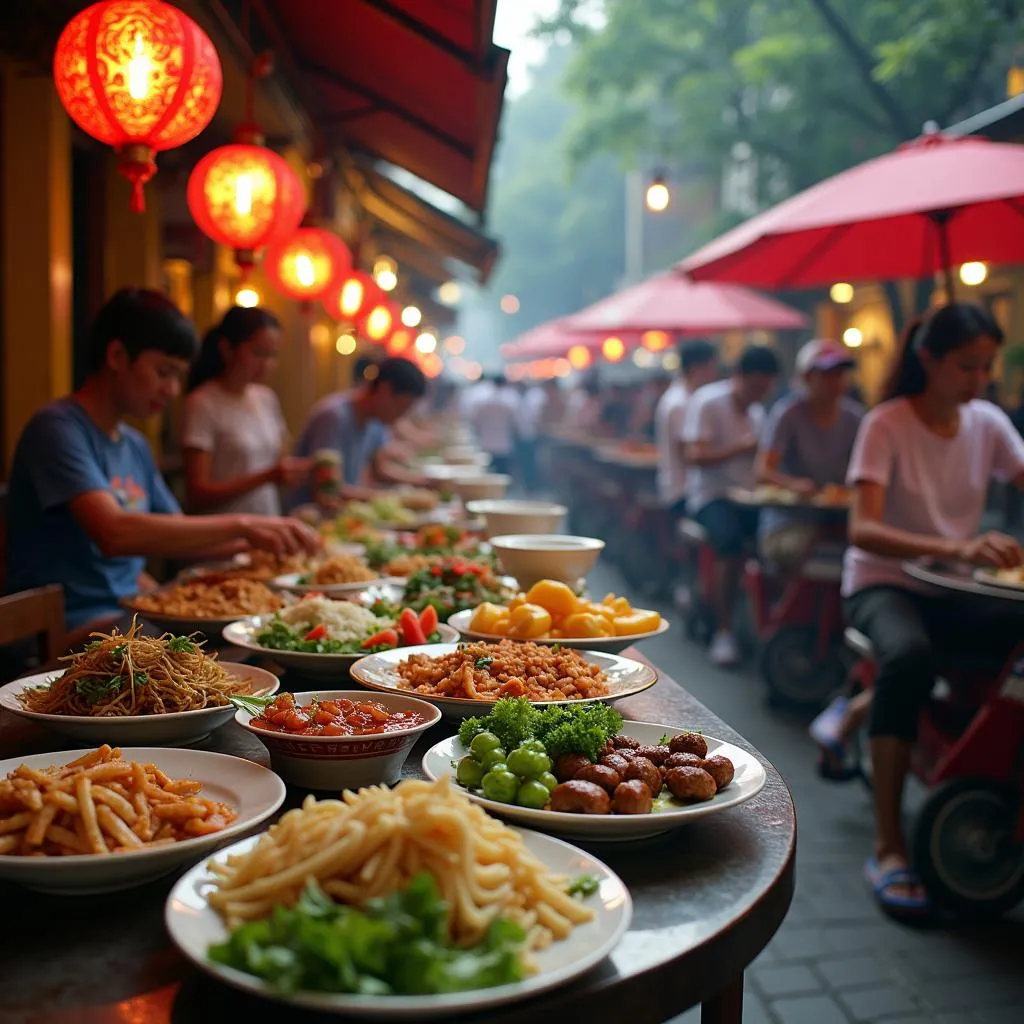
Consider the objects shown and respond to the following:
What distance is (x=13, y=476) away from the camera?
11.7 feet

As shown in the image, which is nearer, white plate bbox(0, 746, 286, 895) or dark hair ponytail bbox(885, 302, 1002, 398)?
white plate bbox(0, 746, 286, 895)

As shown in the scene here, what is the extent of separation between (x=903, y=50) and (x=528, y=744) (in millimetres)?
15199

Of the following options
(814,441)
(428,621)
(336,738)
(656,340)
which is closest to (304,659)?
(428,621)

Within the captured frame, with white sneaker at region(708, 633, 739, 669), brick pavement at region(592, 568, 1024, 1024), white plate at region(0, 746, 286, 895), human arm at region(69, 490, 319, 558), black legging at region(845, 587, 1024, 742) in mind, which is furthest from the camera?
white sneaker at region(708, 633, 739, 669)

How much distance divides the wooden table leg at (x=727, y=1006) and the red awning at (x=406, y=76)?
443cm

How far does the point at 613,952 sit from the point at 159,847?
0.59 meters

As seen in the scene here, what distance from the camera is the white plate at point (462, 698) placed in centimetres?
203

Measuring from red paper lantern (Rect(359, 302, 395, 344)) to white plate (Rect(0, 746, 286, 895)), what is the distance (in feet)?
26.1

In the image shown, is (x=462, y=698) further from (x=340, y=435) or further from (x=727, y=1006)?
(x=340, y=435)

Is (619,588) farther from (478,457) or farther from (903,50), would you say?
(903,50)

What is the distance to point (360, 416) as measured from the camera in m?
7.16

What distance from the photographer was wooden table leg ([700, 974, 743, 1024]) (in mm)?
1631

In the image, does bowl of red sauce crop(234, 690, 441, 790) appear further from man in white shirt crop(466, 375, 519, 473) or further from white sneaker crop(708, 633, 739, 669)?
man in white shirt crop(466, 375, 519, 473)

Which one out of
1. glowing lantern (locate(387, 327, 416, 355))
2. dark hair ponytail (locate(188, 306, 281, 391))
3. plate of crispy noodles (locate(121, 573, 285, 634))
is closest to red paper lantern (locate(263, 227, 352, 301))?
dark hair ponytail (locate(188, 306, 281, 391))
